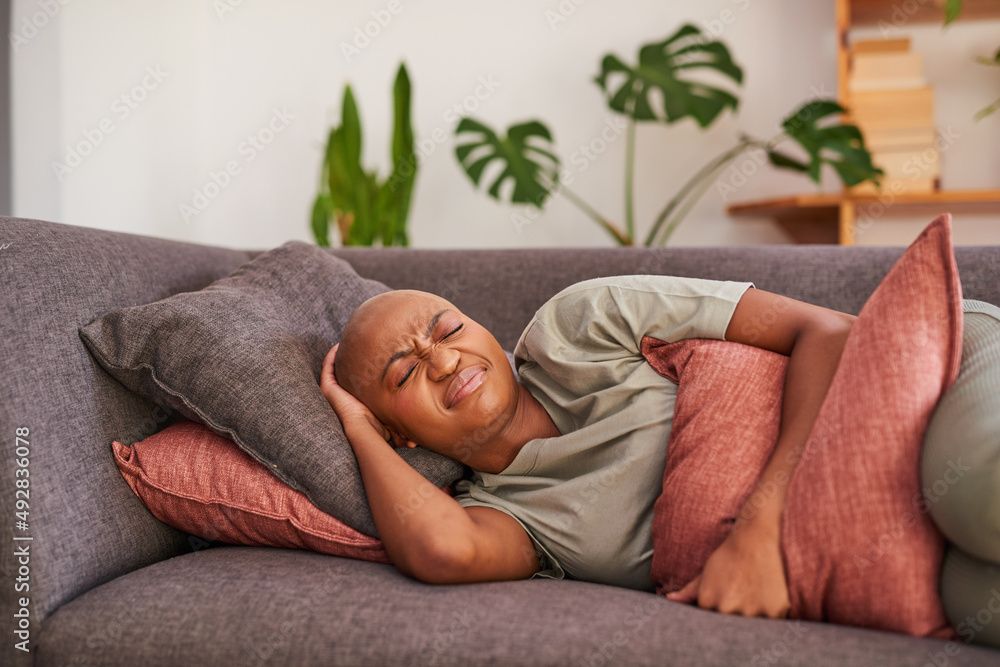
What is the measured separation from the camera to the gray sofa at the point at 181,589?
2.66 feet

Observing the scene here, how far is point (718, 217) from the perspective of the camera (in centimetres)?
267

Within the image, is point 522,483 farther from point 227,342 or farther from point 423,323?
point 227,342

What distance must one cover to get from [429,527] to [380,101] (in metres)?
2.27

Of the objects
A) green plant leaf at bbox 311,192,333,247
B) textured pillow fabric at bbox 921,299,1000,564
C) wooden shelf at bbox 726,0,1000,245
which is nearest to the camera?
textured pillow fabric at bbox 921,299,1000,564

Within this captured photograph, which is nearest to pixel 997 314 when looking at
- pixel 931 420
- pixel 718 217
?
pixel 931 420

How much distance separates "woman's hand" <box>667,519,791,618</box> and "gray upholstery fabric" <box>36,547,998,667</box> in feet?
0.08

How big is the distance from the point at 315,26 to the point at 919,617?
2857mm

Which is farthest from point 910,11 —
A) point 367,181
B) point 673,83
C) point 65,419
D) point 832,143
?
point 65,419

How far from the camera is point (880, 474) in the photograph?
828mm

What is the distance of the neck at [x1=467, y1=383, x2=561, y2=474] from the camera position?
3.87ft

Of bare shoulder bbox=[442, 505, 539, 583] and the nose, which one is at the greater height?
the nose

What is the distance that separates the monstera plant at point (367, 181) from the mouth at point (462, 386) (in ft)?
4.62

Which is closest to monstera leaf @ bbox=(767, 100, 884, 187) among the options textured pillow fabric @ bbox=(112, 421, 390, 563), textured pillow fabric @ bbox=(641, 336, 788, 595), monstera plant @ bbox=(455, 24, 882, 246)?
monstera plant @ bbox=(455, 24, 882, 246)

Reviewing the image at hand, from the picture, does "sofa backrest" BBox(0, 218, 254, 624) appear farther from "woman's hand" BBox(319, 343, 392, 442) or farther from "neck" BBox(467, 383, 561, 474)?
"neck" BBox(467, 383, 561, 474)
